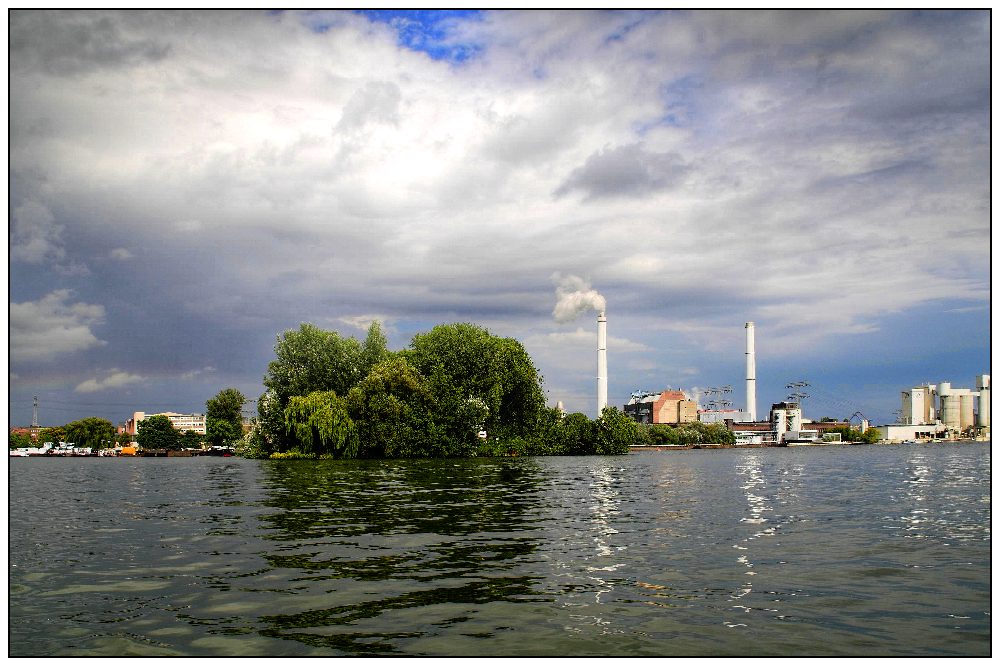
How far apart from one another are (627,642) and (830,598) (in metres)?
4.35

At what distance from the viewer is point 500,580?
13.0 m

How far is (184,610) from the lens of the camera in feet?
35.9

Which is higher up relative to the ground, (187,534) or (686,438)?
(187,534)

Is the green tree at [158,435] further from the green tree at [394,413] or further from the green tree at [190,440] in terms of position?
the green tree at [394,413]

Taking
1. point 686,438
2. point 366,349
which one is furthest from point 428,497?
point 686,438

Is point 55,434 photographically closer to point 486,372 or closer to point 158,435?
point 158,435

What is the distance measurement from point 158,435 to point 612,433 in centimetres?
11209

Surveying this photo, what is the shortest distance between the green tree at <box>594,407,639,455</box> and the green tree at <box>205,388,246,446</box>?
85093mm

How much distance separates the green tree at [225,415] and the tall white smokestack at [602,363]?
281ft

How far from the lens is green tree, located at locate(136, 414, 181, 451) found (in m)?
168

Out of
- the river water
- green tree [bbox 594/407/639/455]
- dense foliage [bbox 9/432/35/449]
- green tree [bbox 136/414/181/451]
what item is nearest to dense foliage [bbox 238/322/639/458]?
green tree [bbox 594/407/639/455]

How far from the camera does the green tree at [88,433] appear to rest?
15738cm

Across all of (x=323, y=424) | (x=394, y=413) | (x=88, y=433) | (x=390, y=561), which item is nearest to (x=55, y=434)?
(x=88, y=433)

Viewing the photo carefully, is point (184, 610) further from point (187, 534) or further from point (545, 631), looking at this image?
point (187, 534)
